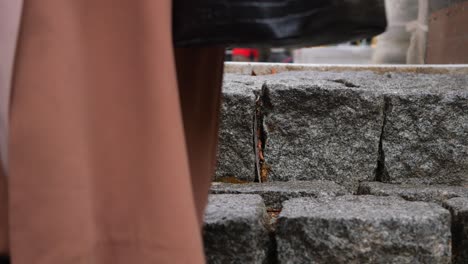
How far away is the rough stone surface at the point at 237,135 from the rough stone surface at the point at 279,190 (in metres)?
0.12

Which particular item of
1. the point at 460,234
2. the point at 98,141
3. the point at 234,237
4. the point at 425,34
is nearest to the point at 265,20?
the point at 98,141

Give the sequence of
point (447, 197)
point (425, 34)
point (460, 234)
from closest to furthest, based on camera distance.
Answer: point (460, 234), point (447, 197), point (425, 34)

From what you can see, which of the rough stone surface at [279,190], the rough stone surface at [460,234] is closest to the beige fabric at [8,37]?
the rough stone surface at [279,190]

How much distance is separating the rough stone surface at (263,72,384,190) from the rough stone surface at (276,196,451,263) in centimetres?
54

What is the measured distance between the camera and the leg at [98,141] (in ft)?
2.37

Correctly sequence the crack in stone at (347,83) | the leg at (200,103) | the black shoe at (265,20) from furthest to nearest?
the crack in stone at (347,83), the leg at (200,103), the black shoe at (265,20)

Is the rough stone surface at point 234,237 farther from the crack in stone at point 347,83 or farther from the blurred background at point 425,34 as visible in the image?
the blurred background at point 425,34

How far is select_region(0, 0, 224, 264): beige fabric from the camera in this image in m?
0.72

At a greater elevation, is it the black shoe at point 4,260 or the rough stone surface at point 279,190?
the black shoe at point 4,260

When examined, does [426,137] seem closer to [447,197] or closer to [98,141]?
[447,197]

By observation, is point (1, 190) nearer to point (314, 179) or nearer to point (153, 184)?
point (153, 184)

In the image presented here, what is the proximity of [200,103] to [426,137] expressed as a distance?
1.09 m

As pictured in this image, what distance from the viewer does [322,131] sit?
1.88m

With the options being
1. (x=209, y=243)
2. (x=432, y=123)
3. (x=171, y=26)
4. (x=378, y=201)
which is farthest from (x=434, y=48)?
(x=171, y=26)
